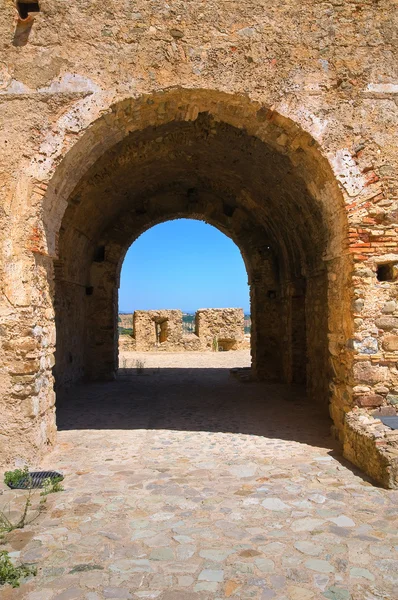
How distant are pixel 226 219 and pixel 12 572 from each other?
819 cm

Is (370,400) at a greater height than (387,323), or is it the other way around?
(387,323)

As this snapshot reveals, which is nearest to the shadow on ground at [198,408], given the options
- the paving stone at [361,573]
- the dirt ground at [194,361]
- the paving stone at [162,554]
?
Result: the paving stone at [361,573]

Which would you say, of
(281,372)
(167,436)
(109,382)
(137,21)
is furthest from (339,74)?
(109,382)

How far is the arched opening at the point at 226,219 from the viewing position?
202 inches

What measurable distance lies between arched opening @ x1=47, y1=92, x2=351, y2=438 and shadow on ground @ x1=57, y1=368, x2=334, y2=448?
40 cm

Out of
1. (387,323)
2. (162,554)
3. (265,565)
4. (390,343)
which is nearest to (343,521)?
(265,565)

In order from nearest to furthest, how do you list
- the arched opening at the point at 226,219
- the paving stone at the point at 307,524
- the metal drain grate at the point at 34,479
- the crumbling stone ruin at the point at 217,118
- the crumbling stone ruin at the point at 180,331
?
the paving stone at the point at 307,524
the metal drain grate at the point at 34,479
the crumbling stone ruin at the point at 217,118
the arched opening at the point at 226,219
the crumbling stone ruin at the point at 180,331

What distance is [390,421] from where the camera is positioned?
4.54 m

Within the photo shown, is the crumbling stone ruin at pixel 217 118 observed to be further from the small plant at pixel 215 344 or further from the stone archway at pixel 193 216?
the small plant at pixel 215 344

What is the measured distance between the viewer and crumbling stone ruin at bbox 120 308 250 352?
18.8 m

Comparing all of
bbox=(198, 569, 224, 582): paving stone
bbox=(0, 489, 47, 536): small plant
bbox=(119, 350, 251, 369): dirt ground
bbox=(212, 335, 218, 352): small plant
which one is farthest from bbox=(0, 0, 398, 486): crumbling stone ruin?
bbox=(212, 335, 218, 352): small plant

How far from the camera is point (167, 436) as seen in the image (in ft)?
18.5

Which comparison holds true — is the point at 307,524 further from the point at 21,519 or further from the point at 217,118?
the point at 217,118

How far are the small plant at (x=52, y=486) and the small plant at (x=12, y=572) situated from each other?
1.12m
